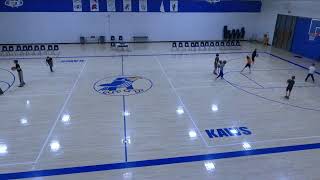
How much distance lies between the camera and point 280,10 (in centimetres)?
2348

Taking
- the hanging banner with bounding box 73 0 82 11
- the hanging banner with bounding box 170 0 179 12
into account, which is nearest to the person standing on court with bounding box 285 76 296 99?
the hanging banner with bounding box 170 0 179 12

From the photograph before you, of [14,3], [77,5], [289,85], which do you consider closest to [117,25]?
[77,5]

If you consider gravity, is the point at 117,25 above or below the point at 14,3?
below

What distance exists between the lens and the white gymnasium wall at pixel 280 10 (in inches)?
773

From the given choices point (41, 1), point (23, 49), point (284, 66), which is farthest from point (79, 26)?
point (284, 66)

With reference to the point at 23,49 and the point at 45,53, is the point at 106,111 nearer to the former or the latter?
the point at 45,53

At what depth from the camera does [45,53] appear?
20.9 meters

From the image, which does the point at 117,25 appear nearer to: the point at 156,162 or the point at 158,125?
the point at 158,125

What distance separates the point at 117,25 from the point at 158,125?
17.3 meters

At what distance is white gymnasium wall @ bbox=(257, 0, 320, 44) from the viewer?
773 inches

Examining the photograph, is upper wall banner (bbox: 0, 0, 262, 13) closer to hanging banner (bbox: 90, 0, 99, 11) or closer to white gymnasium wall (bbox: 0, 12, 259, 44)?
hanging banner (bbox: 90, 0, 99, 11)

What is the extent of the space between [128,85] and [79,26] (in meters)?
13.1

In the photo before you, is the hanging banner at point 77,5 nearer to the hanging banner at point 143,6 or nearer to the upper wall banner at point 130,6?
the upper wall banner at point 130,6

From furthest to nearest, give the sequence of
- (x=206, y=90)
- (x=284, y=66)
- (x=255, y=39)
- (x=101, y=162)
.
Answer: (x=255, y=39)
(x=284, y=66)
(x=206, y=90)
(x=101, y=162)
